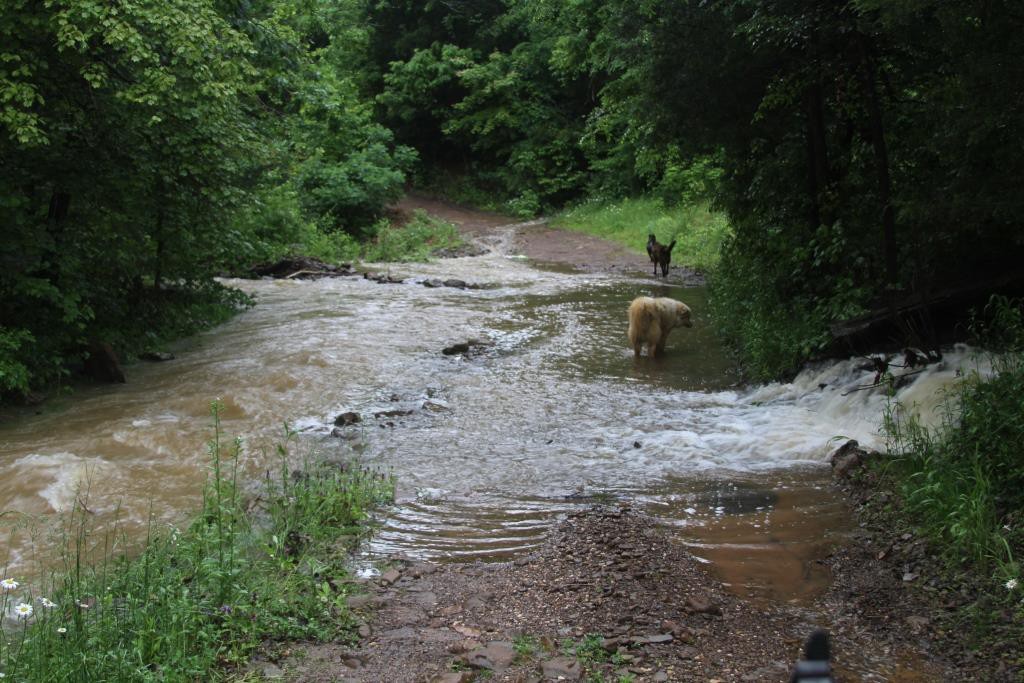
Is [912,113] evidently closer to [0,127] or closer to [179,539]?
[179,539]

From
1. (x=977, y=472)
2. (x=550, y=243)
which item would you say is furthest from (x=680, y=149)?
(x=550, y=243)

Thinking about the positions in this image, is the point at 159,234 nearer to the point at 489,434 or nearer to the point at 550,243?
the point at 489,434

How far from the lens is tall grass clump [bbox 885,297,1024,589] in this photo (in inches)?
184

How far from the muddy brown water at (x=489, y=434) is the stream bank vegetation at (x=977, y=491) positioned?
591 mm

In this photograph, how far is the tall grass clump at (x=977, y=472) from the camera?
4.66 meters

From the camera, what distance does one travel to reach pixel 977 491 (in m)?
5.07

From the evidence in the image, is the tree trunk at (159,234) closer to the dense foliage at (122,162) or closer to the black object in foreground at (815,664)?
the dense foliage at (122,162)

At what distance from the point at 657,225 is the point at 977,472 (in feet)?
79.7

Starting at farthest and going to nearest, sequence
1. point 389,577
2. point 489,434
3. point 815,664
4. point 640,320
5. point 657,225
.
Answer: point 657,225, point 640,320, point 489,434, point 389,577, point 815,664

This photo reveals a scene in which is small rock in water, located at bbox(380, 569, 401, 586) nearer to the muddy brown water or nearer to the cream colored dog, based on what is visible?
the muddy brown water

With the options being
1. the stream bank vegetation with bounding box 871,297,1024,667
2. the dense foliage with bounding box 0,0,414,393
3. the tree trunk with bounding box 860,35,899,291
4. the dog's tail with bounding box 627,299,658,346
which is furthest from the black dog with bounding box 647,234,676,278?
the stream bank vegetation with bounding box 871,297,1024,667

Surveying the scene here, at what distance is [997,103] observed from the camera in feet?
19.0

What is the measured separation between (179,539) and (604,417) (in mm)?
5149

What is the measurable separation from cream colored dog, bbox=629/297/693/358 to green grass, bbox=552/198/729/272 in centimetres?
841
